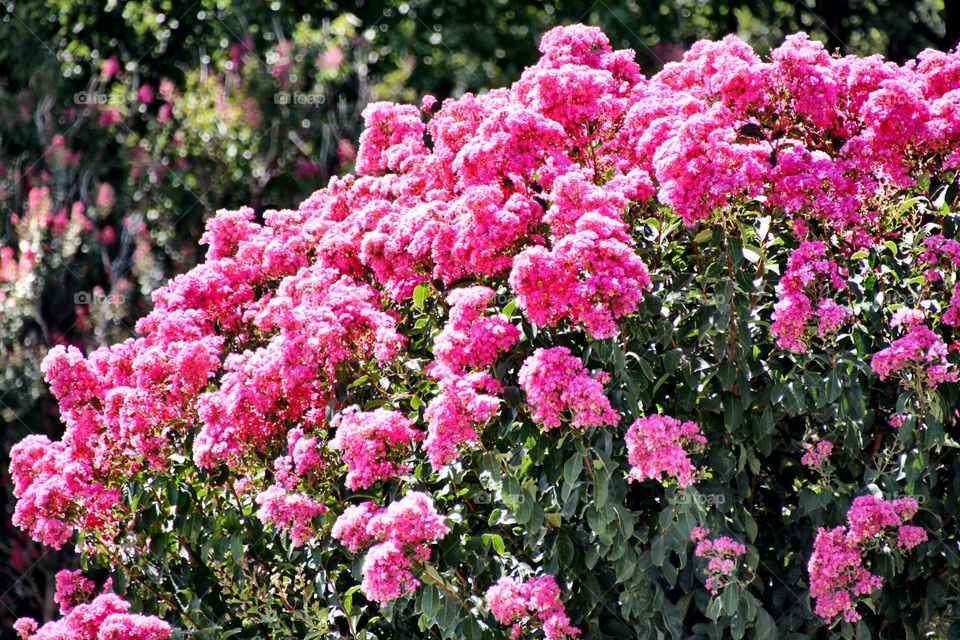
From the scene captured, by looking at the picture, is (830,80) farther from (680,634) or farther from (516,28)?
(516,28)

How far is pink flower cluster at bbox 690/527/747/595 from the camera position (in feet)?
10.5

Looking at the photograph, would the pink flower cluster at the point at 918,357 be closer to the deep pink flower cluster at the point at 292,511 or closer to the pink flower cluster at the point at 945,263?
the pink flower cluster at the point at 945,263

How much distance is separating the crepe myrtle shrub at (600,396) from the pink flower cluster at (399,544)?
1cm

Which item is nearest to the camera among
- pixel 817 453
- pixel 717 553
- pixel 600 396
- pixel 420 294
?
pixel 600 396

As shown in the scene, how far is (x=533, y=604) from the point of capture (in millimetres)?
3299

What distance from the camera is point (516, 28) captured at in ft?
40.8

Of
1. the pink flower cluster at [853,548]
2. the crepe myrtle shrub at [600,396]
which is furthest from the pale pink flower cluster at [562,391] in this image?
the pink flower cluster at [853,548]

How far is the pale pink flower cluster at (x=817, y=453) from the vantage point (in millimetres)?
3336

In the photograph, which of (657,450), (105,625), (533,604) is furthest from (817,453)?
(105,625)

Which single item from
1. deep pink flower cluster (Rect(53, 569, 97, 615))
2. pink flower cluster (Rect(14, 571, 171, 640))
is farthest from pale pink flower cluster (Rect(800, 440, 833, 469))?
deep pink flower cluster (Rect(53, 569, 97, 615))

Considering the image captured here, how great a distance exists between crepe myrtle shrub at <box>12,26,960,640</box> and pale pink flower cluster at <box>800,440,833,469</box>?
0.02 metres

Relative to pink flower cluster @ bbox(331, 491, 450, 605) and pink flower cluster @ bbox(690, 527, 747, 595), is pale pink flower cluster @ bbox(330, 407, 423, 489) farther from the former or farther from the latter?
pink flower cluster @ bbox(690, 527, 747, 595)

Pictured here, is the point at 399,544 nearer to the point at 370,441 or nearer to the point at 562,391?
the point at 370,441

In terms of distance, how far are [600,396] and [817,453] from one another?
27.9 inches
